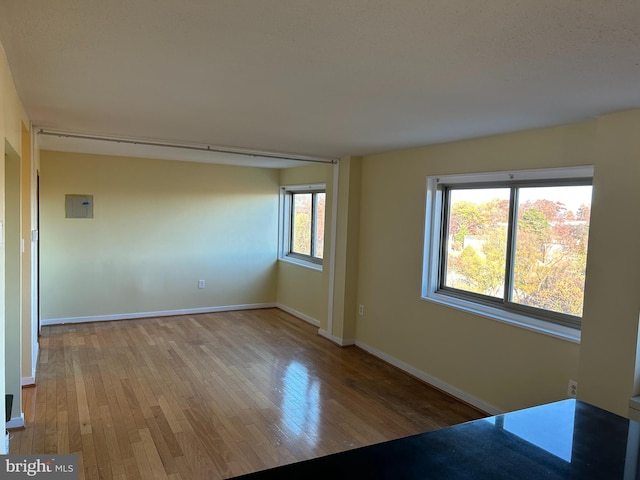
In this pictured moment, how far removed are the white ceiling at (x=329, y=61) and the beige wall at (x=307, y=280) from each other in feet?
7.66

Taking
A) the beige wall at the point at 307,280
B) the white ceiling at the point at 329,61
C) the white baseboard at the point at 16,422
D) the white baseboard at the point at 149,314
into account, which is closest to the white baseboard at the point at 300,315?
the beige wall at the point at 307,280

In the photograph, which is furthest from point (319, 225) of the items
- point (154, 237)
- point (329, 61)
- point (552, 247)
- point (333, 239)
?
point (329, 61)

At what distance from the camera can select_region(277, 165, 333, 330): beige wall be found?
532 cm

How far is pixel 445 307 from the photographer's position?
3.86 meters

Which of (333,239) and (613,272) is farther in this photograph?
(333,239)

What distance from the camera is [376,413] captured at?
11.1 feet

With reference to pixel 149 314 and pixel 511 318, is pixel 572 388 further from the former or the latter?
pixel 149 314

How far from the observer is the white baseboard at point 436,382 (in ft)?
11.4

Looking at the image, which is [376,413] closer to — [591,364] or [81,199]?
[591,364]

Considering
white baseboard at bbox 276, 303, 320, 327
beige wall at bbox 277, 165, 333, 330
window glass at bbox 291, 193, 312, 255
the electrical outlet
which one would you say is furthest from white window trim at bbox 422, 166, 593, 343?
window glass at bbox 291, 193, 312, 255

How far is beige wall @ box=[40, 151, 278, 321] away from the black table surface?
5.34m

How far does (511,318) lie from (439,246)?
0.97m

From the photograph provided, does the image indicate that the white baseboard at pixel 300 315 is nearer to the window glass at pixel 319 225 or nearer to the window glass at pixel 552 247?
the window glass at pixel 319 225

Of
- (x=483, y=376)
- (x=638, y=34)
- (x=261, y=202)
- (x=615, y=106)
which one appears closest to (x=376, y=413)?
(x=483, y=376)
